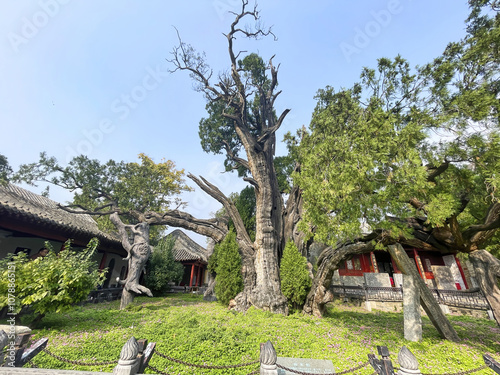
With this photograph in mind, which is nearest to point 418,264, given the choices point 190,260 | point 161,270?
point 190,260

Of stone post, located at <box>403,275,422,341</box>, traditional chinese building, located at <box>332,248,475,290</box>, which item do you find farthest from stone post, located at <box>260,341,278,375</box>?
traditional chinese building, located at <box>332,248,475,290</box>

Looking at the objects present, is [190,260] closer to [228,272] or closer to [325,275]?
[228,272]

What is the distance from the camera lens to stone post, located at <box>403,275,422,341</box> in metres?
6.09

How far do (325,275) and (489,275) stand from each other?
4412 mm

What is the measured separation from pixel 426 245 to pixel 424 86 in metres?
4.40

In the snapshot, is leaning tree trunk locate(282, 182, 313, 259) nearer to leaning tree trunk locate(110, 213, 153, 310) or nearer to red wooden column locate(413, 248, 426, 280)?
leaning tree trunk locate(110, 213, 153, 310)

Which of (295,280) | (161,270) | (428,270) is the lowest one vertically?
(295,280)

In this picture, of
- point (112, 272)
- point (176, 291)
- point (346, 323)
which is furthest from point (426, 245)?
point (112, 272)

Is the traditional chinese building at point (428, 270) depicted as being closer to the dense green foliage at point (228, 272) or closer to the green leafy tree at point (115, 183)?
the dense green foliage at point (228, 272)

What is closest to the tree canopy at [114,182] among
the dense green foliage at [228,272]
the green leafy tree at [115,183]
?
the green leafy tree at [115,183]

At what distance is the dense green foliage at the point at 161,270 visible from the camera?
14.5 metres

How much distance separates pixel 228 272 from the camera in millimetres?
11461

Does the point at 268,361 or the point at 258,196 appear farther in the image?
the point at 258,196

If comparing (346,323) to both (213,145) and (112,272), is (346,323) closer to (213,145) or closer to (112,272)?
(213,145)
